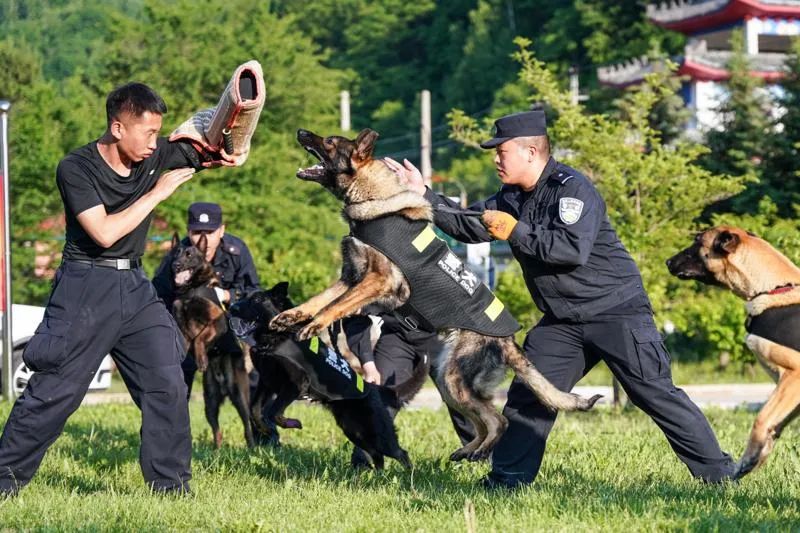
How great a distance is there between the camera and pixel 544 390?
6086mm

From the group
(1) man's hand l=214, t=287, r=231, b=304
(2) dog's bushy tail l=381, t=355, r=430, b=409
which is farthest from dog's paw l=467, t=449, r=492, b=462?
(1) man's hand l=214, t=287, r=231, b=304

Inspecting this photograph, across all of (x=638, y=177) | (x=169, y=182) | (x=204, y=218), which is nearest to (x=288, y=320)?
(x=169, y=182)

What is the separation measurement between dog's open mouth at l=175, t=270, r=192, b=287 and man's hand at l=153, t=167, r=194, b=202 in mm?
3498

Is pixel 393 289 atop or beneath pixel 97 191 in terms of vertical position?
beneath

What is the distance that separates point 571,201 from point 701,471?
168 centimetres

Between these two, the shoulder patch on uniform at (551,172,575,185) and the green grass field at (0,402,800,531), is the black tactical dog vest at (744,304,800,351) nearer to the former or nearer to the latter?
the green grass field at (0,402,800,531)

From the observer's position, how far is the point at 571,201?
6.00 meters

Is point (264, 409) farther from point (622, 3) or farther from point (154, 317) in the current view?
point (622, 3)

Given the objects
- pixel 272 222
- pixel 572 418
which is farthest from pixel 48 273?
pixel 572 418

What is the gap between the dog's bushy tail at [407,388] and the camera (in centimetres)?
759

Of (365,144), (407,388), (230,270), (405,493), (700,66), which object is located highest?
(700,66)

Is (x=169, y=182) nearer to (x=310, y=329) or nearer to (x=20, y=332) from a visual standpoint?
(x=310, y=329)

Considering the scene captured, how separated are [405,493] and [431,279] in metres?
1.17

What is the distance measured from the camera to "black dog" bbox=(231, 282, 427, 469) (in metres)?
7.21
